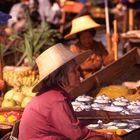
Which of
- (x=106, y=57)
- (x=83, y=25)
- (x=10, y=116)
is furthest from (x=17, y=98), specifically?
(x=106, y=57)

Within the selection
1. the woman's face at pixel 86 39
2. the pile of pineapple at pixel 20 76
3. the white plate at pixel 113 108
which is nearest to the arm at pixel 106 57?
the woman's face at pixel 86 39

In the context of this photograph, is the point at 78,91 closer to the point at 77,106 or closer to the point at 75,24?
the point at 77,106

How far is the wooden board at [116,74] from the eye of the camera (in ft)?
20.1

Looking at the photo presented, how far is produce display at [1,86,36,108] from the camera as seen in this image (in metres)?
5.62

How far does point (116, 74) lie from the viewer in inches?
277

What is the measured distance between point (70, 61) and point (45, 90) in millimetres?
337

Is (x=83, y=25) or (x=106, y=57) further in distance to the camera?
(x=106, y=57)

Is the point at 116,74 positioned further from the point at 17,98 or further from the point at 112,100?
the point at 17,98

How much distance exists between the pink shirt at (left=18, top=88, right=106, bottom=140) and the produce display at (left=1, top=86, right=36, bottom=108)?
177cm

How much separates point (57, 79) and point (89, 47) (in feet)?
11.1

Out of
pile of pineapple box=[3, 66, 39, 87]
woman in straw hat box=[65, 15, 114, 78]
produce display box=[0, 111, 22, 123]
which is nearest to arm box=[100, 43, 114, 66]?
woman in straw hat box=[65, 15, 114, 78]

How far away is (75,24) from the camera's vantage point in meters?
7.34

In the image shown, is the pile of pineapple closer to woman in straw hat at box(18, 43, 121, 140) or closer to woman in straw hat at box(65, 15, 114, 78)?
woman in straw hat at box(65, 15, 114, 78)

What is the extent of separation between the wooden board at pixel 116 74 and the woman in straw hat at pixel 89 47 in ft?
0.87
